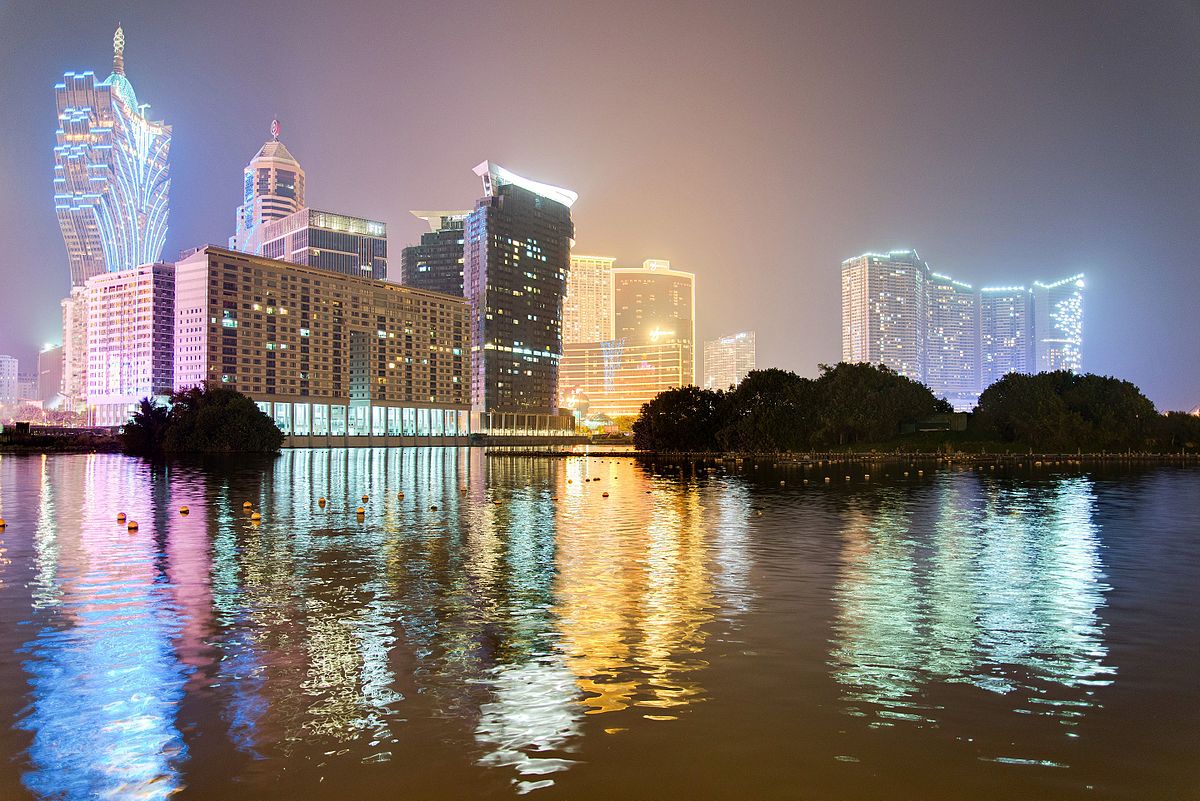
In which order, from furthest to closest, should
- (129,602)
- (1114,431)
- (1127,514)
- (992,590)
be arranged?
(1114,431) → (1127,514) → (992,590) → (129,602)

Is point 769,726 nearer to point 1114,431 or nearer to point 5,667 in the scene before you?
point 5,667

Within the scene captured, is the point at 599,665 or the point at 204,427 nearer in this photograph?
the point at 599,665

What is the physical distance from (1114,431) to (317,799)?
485 ft

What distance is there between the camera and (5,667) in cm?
1542

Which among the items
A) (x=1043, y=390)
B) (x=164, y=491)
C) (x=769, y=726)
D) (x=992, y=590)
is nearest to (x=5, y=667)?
(x=769, y=726)

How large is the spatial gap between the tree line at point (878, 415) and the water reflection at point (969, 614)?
95526 mm

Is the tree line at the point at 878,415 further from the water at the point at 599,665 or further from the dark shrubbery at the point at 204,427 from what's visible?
the water at the point at 599,665

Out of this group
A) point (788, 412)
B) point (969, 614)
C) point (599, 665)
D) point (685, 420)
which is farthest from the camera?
point (685, 420)

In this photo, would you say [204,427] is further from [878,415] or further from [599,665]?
[599,665]

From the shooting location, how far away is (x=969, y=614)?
19797 millimetres

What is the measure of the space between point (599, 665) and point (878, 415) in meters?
137

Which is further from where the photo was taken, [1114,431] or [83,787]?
[1114,431]

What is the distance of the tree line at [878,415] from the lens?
12938 centimetres

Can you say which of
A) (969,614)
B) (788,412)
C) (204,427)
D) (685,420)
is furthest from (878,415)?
(969,614)
